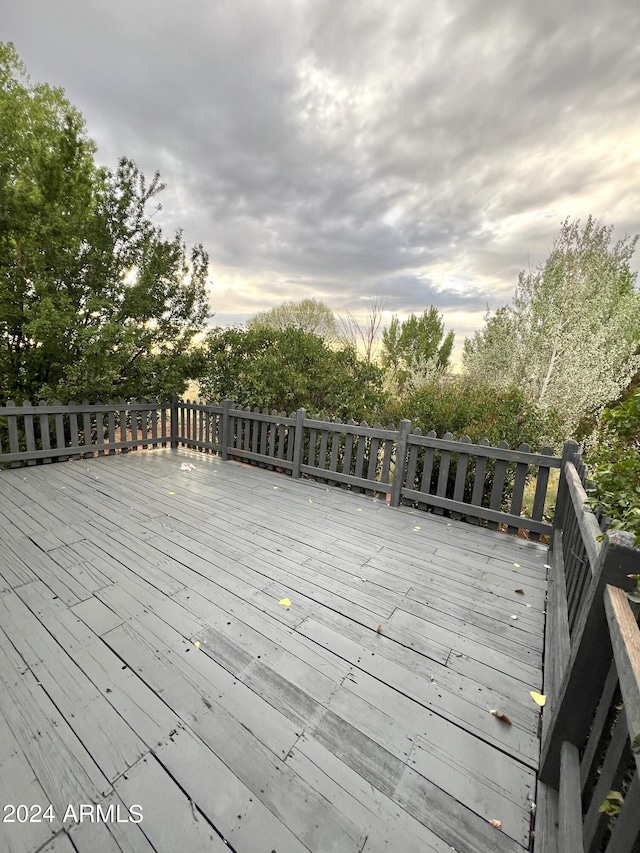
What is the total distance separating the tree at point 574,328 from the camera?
711 centimetres

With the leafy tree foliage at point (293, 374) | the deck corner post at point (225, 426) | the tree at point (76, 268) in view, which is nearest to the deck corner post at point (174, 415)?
the tree at point (76, 268)

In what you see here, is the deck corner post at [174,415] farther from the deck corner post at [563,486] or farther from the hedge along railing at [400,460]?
the deck corner post at [563,486]

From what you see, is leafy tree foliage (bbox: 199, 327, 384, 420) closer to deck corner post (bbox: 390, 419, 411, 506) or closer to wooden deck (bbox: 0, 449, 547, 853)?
deck corner post (bbox: 390, 419, 411, 506)

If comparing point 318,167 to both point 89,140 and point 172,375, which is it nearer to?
point 89,140

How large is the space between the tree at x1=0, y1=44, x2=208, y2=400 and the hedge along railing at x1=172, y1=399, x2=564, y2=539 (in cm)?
151

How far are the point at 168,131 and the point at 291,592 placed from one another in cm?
802

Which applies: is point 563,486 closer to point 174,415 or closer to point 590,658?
point 590,658

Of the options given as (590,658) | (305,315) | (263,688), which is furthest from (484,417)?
(305,315)

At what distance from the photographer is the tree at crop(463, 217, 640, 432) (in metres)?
7.11

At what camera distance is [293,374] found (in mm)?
5609

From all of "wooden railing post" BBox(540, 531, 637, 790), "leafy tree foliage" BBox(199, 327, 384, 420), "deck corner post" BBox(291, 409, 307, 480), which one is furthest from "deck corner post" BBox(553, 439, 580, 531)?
"deck corner post" BBox(291, 409, 307, 480)

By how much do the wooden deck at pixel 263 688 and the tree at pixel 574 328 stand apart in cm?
574

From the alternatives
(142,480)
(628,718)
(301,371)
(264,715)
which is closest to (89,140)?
(301,371)

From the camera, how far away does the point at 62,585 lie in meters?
2.25
